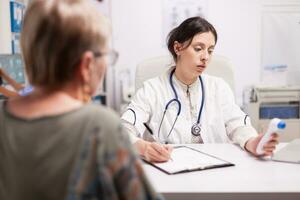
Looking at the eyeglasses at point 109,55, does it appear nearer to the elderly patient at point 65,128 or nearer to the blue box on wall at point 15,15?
the elderly patient at point 65,128

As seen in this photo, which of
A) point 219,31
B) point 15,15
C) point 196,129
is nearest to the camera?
point 196,129

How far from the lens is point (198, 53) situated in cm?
175

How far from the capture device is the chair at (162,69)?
6.58 ft

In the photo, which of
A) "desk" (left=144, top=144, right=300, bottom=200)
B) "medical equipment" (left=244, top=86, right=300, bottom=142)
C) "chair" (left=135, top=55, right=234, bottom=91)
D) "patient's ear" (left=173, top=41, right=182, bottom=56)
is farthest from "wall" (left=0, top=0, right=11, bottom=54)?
"medical equipment" (left=244, top=86, right=300, bottom=142)

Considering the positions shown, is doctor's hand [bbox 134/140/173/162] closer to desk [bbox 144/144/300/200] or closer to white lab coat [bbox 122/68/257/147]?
desk [bbox 144/144/300/200]

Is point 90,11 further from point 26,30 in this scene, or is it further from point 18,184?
point 18,184

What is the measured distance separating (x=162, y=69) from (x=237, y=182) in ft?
3.32

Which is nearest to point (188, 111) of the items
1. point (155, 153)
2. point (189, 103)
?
point (189, 103)

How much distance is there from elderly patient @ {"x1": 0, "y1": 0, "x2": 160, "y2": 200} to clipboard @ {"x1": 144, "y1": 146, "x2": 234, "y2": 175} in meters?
0.53

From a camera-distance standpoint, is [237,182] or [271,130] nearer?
[237,182]

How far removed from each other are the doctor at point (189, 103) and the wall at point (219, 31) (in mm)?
1758

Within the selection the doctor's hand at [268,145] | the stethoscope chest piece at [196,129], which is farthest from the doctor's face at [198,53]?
the doctor's hand at [268,145]

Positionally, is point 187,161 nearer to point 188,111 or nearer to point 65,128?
point 188,111

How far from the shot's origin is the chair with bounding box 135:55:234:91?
6.58 feet
